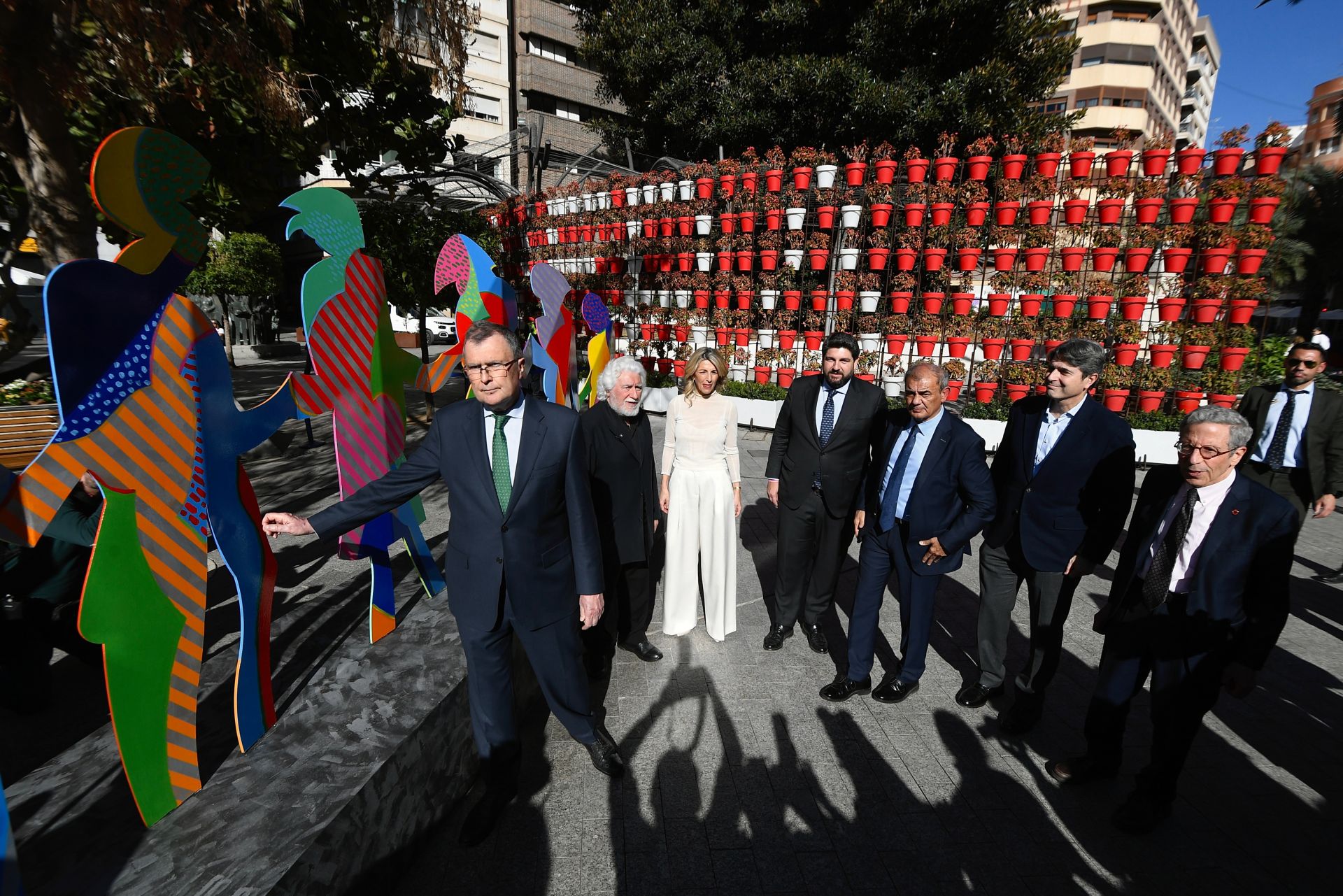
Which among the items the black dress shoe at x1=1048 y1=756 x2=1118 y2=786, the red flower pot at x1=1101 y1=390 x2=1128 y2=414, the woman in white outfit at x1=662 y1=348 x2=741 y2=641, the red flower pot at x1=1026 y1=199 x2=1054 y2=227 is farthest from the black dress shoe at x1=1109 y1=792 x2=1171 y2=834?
the red flower pot at x1=1026 y1=199 x2=1054 y2=227

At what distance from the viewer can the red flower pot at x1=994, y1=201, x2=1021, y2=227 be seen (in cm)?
833

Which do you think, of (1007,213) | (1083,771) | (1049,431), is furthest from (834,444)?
(1007,213)

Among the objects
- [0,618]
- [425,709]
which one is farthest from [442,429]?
[0,618]

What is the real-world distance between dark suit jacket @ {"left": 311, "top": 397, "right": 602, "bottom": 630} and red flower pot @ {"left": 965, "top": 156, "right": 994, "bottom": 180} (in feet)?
26.9

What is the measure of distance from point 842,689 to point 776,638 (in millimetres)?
650

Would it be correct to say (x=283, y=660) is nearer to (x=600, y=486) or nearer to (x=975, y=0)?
(x=600, y=486)

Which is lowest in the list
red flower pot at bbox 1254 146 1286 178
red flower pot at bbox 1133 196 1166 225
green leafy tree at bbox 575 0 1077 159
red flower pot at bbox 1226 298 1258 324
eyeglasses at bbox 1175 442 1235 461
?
eyeglasses at bbox 1175 442 1235 461

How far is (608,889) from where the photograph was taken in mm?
2422

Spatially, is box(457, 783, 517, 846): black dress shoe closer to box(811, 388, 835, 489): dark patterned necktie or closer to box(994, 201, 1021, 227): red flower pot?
box(811, 388, 835, 489): dark patterned necktie

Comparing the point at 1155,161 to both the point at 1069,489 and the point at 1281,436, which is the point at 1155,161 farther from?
the point at 1069,489

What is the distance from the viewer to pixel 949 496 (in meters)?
3.29

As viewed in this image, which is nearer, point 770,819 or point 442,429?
point 442,429

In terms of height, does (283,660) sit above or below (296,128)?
below

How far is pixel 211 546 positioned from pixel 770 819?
18.0 ft
